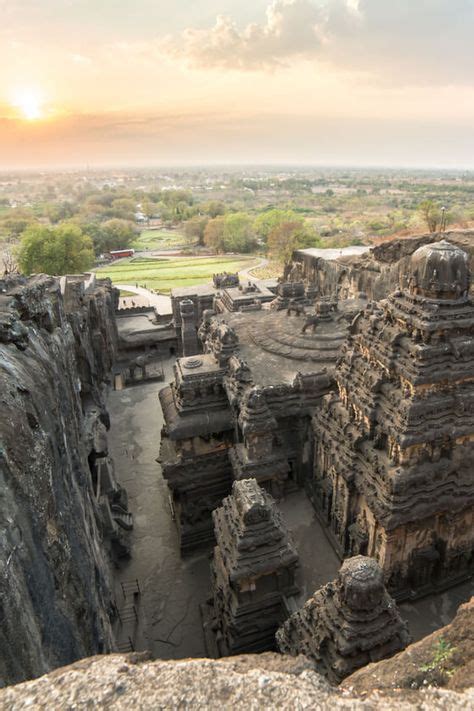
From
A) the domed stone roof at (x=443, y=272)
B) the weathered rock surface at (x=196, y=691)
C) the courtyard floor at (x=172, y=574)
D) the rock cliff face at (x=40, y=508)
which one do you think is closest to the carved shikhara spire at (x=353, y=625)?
the courtyard floor at (x=172, y=574)

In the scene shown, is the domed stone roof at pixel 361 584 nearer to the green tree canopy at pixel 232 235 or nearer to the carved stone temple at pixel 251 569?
the carved stone temple at pixel 251 569

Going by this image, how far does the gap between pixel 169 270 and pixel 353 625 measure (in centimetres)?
6165

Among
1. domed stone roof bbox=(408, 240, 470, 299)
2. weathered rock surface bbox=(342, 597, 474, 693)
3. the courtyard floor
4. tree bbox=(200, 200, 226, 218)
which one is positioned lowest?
the courtyard floor

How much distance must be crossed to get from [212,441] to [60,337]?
7.67 m

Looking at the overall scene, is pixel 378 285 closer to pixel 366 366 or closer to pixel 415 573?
pixel 366 366

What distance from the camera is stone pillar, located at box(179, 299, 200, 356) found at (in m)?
30.2

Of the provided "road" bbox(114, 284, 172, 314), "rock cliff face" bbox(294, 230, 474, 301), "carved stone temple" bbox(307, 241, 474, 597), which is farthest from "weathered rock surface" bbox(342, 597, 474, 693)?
"road" bbox(114, 284, 172, 314)

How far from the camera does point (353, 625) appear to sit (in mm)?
7621

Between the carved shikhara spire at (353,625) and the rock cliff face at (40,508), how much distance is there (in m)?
4.08

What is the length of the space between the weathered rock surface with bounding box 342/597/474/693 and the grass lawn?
86.6 m

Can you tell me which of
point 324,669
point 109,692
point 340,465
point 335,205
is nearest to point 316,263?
point 340,465

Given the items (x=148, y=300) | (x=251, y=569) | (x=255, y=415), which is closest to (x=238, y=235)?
(x=148, y=300)

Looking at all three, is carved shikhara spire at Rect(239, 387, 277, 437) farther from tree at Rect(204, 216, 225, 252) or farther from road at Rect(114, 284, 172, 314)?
tree at Rect(204, 216, 225, 252)

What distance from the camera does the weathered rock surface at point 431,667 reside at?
11.7ft
